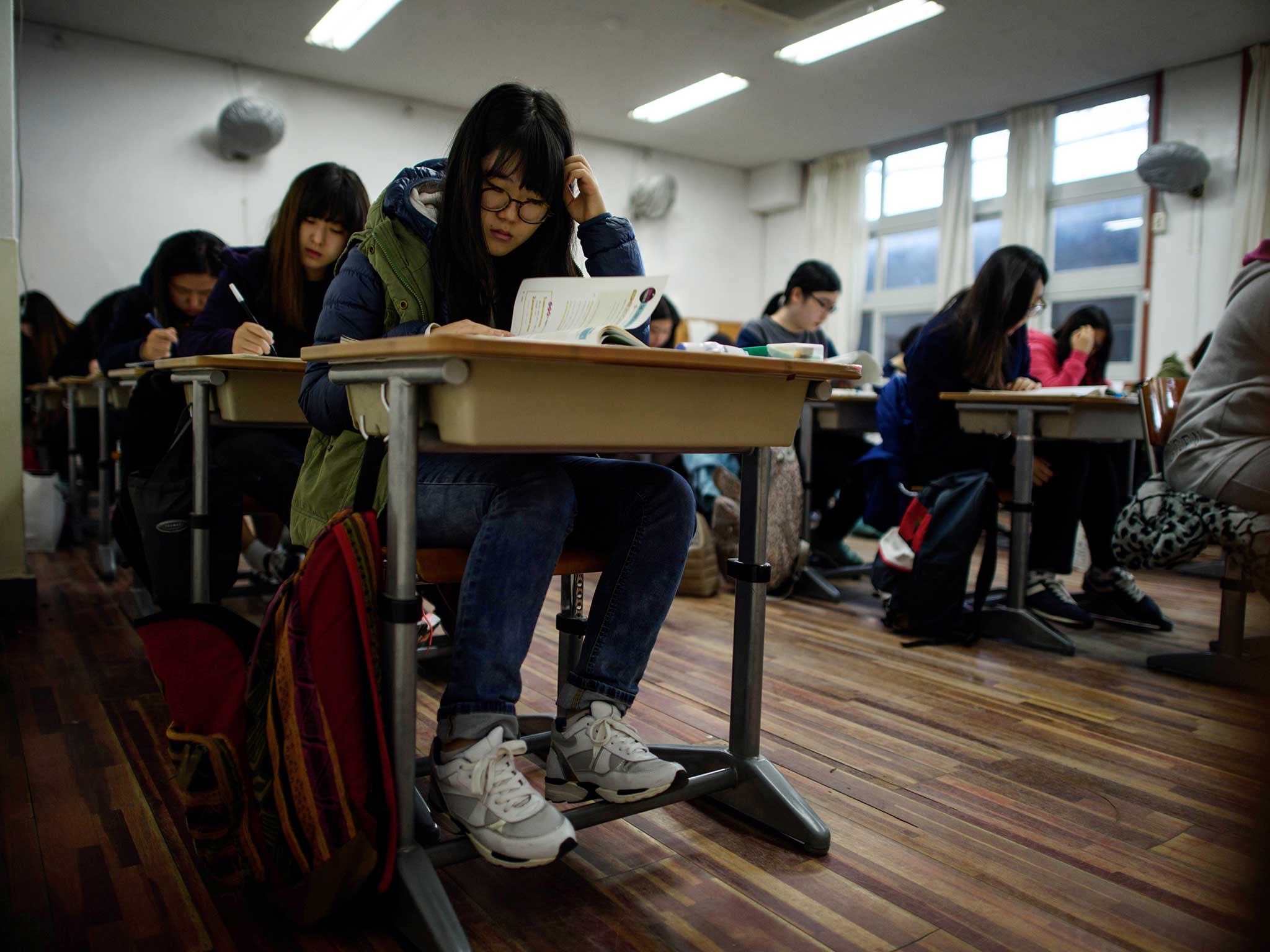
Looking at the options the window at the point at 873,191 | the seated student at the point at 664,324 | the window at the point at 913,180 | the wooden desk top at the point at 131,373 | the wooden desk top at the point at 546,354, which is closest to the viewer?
the wooden desk top at the point at 546,354

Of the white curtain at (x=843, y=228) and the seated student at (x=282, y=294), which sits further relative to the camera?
the white curtain at (x=843, y=228)

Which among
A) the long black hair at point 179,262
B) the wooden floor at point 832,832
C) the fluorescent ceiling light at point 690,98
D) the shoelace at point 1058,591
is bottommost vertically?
the wooden floor at point 832,832

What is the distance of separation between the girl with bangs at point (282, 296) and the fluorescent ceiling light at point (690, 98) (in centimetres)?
424

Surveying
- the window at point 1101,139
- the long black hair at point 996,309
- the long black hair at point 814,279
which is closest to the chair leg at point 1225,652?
the long black hair at point 996,309

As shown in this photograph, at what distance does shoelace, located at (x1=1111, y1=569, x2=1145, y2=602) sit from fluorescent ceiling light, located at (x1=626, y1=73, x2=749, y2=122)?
13.5 feet

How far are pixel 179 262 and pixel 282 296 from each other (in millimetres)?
886

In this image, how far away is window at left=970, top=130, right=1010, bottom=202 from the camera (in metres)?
6.24

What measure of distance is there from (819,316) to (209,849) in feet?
9.51

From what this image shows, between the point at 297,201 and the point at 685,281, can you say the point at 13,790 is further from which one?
the point at 685,281

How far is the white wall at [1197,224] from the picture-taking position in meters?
5.12

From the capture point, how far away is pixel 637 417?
101 centimetres

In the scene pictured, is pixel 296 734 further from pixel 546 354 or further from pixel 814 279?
pixel 814 279

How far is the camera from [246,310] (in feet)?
6.75

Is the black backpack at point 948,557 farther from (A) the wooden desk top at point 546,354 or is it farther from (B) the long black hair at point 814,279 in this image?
(A) the wooden desk top at point 546,354
